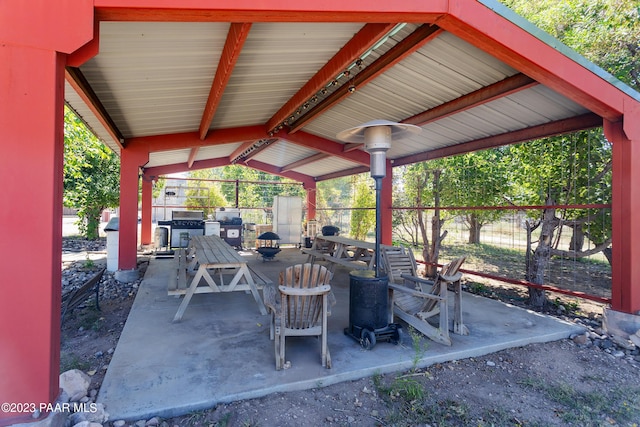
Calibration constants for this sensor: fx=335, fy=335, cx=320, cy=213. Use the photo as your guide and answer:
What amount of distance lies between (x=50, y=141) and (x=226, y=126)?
5142 millimetres

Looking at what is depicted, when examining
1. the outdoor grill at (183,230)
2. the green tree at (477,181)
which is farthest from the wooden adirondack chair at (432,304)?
the outdoor grill at (183,230)

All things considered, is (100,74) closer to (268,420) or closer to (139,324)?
(139,324)

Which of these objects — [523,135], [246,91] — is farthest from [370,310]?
[523,135]

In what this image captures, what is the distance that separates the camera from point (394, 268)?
443cm

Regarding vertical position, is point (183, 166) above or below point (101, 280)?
above

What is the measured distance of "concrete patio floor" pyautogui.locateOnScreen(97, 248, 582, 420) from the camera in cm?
230

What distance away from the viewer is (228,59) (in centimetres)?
341

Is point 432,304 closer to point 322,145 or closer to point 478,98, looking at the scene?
point 478,98

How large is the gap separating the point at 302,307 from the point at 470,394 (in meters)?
1.44

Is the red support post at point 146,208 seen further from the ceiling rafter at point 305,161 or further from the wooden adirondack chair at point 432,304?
the wooden adirondack chair at point 432,304

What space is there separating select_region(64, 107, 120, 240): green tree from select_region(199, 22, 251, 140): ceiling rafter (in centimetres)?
582

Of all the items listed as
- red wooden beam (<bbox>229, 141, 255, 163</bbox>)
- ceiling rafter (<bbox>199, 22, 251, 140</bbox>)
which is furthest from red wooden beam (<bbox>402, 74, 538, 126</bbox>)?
red wooden beam (<bbox>229, 141, 255, 163</bbox>)

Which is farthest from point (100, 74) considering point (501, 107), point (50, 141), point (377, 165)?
point (501, 107)

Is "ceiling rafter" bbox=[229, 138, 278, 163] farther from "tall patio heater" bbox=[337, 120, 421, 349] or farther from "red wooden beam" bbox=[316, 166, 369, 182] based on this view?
"tall patio heater" bbox=[337, 120, 421, 349]
